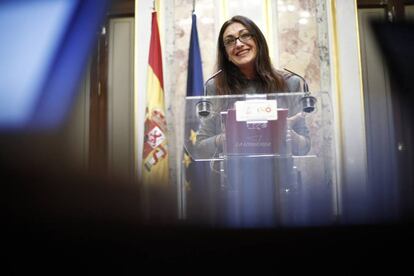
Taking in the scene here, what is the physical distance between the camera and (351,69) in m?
2.35

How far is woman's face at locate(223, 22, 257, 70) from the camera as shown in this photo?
5.73 ft

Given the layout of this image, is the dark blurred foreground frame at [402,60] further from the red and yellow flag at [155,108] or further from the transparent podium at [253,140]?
the red and yellow flag at [155,108]

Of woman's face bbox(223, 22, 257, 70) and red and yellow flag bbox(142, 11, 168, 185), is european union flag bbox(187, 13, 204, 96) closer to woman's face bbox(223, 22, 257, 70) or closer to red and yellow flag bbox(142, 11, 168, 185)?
red and yellow flag bbox(142, 11, 168, 185)

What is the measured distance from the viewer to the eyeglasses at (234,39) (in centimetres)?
178

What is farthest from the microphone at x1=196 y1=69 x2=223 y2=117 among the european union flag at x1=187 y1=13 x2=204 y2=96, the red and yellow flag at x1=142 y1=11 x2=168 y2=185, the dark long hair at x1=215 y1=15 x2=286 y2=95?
the european union flag at x1=187 y1=13 x2=204 y2=96

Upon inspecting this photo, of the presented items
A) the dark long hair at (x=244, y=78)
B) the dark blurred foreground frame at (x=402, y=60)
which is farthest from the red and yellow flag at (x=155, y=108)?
the dark blurred foreground frame at (x=402, y=60)

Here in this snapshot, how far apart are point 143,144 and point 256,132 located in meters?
0.77

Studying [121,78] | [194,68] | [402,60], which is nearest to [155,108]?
[121,78]

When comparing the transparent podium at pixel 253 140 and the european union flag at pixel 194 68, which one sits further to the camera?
the european union flag at pixel 194 68

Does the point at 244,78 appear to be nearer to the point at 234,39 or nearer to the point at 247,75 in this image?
the point at 247,75

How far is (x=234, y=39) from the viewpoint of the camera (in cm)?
179

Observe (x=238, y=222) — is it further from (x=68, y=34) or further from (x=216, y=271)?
(x=68, y=34)

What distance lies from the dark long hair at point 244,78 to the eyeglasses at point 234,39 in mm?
15

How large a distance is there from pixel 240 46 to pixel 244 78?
0.18m
